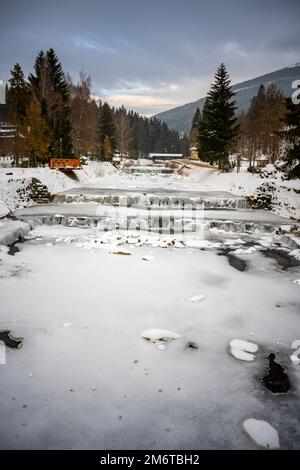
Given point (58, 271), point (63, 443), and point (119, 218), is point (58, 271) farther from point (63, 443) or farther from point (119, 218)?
point (119, 218)

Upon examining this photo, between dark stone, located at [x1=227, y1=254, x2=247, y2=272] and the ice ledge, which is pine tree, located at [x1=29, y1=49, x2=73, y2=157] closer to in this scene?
the ice ledge

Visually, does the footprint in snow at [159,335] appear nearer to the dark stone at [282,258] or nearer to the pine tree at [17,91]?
the dark stone at [282,258]

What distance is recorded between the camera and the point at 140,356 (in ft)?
12.7

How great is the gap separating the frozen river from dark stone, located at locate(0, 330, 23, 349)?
3.9 inches

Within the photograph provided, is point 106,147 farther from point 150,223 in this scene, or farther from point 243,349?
point 243,349

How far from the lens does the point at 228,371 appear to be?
12.0ft

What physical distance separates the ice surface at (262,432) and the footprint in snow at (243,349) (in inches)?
41.3

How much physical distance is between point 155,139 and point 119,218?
105 metres

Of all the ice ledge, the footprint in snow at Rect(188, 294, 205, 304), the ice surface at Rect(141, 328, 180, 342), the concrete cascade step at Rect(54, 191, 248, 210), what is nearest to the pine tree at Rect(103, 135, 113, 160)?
the concrete cascade step at Rect(54, 191, 248, 210)

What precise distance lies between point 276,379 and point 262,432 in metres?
0.89

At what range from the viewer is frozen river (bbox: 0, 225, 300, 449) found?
2775 millimetres

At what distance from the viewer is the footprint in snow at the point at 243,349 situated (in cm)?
393
